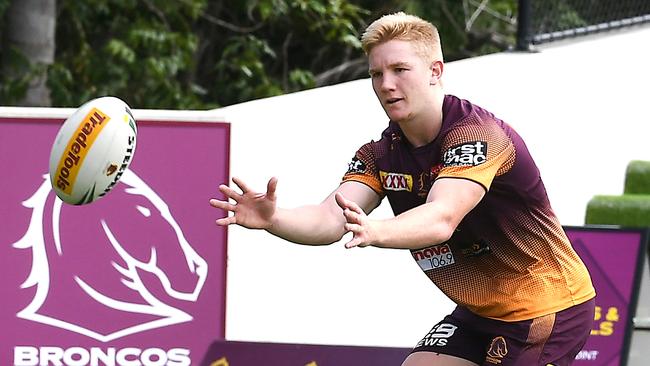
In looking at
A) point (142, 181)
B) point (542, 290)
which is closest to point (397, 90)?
point (542, 290)

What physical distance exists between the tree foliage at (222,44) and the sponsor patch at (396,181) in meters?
6.34

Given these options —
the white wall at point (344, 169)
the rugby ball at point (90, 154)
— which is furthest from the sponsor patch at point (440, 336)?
the white wall at point (344, 169)

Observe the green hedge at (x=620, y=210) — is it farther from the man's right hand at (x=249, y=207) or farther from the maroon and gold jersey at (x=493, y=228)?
the man's right hand at (x=249, y=207)

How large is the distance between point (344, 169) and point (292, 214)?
3113mm

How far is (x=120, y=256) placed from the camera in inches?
254

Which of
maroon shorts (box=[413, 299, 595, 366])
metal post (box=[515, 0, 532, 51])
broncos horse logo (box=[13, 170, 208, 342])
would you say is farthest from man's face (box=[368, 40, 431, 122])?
metal post (box=[515, 0, 532, 51])

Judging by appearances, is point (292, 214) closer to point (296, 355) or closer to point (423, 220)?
point (423, 220)

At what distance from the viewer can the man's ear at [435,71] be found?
4.34 metres

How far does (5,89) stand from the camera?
10516mm

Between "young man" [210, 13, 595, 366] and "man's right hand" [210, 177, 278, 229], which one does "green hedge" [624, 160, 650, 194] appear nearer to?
"young man" [210, 13, 595, 366]

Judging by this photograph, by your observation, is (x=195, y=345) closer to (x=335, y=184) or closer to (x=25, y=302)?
(x=25, y=302)

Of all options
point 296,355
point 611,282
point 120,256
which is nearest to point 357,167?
point 296,355

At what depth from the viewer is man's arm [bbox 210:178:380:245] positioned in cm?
412

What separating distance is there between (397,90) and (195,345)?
Answer: 2575mm
